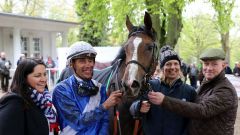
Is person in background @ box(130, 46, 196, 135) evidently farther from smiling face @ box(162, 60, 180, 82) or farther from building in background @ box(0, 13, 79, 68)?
building in background @ box(0, 13, 79, 68)

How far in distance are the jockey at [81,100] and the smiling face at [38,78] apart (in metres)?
0.12

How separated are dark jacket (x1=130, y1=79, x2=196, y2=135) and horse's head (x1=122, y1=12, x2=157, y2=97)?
270mm

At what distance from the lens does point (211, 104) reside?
2.94 meters

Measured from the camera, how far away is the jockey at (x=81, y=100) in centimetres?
261

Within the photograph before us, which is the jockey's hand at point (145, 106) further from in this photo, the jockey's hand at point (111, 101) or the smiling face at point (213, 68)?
the smiling face at point (213, 68)

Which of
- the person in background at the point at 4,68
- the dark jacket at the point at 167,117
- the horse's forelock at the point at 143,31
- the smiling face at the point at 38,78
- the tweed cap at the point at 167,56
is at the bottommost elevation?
the person in background at the point at 4,68

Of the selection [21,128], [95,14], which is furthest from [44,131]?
[95,14]

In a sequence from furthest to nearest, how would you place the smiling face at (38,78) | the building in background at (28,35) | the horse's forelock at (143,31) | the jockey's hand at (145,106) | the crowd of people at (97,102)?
the building in background at (28,35)
the horse's forelock at (143,31)
the jockey's hand at (145,106)
the smiling face at (38,78)
the crowd of people at (97,102)

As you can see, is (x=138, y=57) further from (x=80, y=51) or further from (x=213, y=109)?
(x=213, y=109)

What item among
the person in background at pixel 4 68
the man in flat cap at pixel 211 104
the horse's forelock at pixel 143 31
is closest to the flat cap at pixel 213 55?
Answer: the man in flat cap at pixel 211 104

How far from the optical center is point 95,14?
11.0 m

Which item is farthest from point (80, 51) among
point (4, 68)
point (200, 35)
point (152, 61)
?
point (200, 35)

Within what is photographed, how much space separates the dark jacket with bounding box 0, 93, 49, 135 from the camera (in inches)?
93.6

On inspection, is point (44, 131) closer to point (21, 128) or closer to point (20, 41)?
point (21, 128)
